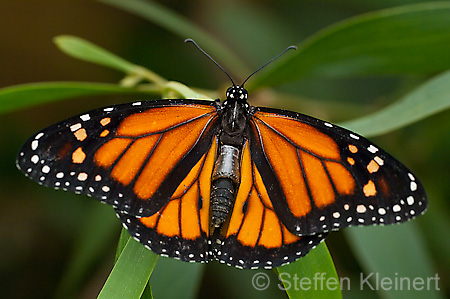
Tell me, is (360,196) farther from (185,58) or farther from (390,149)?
(185,58)

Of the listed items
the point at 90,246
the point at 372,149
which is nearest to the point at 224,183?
the point at 372,149

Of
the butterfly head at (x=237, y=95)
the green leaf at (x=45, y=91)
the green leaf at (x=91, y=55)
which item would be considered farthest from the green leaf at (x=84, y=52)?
the butterfly head at (x=237, y=95)

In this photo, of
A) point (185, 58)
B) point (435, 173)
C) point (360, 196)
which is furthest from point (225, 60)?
point (360, 196)

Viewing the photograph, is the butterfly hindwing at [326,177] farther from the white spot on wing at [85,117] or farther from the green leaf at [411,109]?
the white spot on wing at [85,117]

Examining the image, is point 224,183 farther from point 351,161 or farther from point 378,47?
point 378,47

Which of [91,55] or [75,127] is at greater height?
[91,55]

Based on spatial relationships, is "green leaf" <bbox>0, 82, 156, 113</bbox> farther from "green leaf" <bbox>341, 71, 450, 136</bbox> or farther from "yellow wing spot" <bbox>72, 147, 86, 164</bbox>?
"green leaf" <bbox>341, 71, 450, 136</bbox>
